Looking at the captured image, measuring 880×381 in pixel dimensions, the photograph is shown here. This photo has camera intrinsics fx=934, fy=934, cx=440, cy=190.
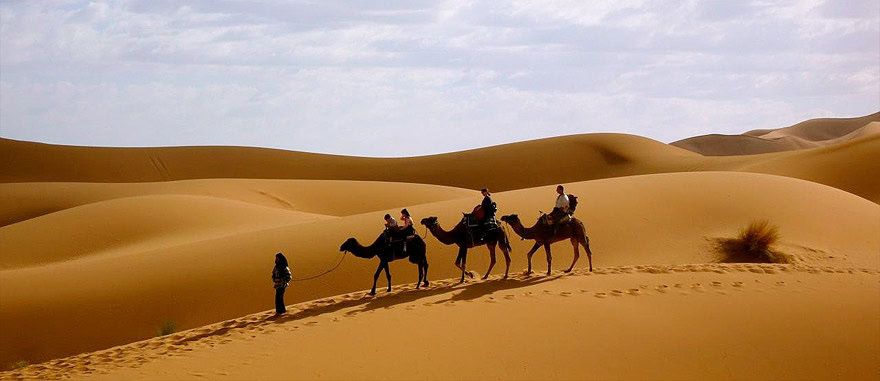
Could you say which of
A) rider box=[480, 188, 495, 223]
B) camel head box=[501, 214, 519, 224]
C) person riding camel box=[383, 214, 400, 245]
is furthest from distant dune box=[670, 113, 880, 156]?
person riding camel box=[383, 214, 400, 245]

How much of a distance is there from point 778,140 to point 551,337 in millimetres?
157920

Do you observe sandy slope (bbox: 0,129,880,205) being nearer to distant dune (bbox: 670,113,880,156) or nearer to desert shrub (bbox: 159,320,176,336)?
desert shrub (bbox: 159,320,176,336)

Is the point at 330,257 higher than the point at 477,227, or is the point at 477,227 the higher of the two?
the point at 477,227

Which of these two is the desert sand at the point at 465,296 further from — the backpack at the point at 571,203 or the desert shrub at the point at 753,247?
the backpack at the point at 571,203

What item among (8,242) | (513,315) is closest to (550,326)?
(513,315)

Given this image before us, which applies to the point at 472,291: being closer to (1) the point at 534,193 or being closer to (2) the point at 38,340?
(2) the point at 38,340

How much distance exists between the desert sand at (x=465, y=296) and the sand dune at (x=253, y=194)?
8.75 feet

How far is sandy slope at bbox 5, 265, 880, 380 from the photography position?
11.9 meters

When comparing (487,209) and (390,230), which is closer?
(390,230)

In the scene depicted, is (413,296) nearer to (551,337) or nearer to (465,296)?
(465,296)

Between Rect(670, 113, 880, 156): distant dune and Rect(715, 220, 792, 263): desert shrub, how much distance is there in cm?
12854

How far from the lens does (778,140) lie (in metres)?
160

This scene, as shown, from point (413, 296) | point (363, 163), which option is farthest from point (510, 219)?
point (363, 163)

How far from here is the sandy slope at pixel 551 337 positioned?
11.9m
